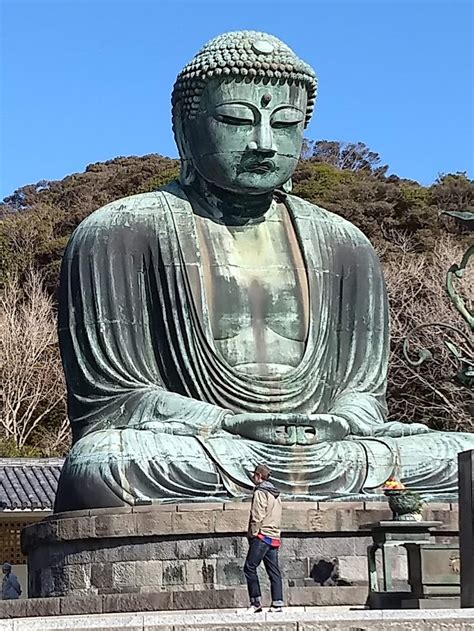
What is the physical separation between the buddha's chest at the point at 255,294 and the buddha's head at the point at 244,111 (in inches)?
18.4

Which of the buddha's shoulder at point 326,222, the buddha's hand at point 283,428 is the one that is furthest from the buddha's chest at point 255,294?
the buddha's hand at point 283,428

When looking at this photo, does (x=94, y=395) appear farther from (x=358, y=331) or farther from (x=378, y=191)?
(x=378, y=191)

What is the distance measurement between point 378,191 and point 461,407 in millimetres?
11054

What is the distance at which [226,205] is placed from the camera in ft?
44.4

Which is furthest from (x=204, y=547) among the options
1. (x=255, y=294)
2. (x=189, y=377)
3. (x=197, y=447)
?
(x=255, y=294)

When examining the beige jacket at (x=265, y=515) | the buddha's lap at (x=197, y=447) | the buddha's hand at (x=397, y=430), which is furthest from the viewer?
the buddha's hand at (x=397, y=430)

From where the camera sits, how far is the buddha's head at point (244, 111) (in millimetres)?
13242

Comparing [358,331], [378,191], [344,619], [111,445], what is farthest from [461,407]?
[344,619]

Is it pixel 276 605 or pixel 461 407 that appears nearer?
pixel 276 605

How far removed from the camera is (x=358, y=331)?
534 inches

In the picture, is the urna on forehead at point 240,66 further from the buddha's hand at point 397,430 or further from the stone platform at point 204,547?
the stone platform at point 204,547

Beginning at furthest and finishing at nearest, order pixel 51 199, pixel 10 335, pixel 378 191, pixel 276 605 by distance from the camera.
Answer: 1. pixel 51 199
2. pixel 378 191
3. pixel 10 335
4. pixel 276 605

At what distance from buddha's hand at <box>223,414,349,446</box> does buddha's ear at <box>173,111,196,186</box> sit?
266cm

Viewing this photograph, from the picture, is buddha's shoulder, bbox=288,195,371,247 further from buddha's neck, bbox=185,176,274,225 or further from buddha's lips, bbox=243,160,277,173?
buddha's lips, bbox=243,160,277,173
